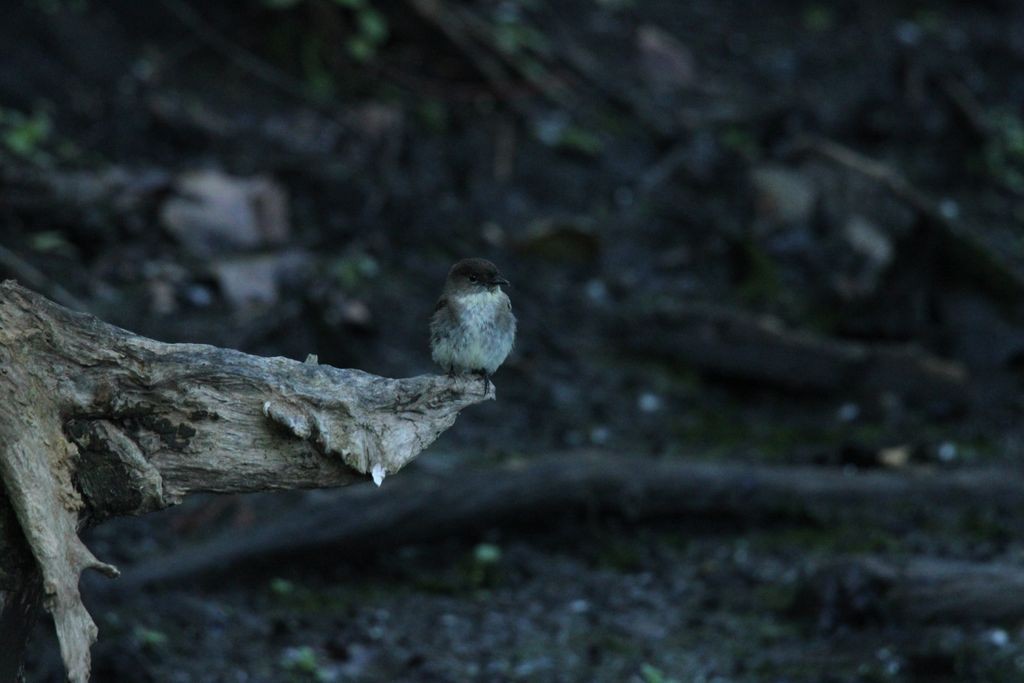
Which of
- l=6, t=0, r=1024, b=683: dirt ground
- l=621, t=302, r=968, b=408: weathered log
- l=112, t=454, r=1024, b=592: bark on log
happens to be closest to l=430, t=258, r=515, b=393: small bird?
l=6, t=0, r=1024, b=683: dirt ground

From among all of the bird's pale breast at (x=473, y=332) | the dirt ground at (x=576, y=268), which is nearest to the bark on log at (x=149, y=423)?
the bird's pale breast at (x=473, y=332)

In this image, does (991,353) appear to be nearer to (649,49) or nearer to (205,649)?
(649,49)

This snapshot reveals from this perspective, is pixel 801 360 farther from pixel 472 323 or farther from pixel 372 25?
pixel 472 323

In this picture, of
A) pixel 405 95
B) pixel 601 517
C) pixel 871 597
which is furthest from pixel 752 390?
pixel 405 95

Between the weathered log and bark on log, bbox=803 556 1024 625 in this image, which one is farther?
the weathered log

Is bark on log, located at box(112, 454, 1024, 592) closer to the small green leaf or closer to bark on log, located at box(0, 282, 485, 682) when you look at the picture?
bark on log, located at box(0, 282, 485, 682)

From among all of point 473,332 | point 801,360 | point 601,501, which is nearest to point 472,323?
point 473,332
